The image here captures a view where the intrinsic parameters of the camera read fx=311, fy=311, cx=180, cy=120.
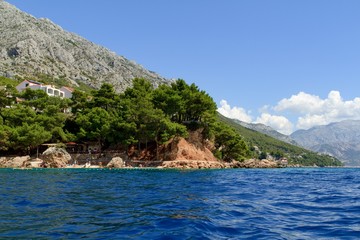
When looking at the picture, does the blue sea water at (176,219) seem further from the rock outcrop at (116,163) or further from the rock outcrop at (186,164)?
the rock outcrop at (186,164)

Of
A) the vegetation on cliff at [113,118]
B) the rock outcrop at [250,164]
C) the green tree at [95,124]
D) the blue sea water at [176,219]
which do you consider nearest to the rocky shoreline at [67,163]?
the vegetation on cliff at [113,118]

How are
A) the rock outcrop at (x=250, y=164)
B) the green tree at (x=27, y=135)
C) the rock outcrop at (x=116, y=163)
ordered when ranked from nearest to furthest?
the green tree at (x=27, y=135), the rock outcrop at (x=116, y=163), the rock outcrop at (x=250, y=164)

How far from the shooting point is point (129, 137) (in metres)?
73.2

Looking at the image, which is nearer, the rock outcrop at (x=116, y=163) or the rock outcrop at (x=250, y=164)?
the rock outcrop at (x=116, y=163)

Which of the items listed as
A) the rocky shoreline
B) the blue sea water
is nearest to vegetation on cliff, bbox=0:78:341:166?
the rocky shoreline

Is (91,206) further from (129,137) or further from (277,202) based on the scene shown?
(129,137)

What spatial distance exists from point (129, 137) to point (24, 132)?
74.1 feet

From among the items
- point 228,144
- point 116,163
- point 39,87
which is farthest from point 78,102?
point 228,144

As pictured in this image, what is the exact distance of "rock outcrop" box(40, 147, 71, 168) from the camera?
65.6 metres

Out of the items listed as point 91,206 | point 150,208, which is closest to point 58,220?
point 91,206

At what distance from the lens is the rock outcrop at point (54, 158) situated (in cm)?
6562

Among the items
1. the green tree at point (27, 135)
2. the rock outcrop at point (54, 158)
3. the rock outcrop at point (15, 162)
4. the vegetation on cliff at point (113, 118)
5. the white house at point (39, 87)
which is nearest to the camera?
→ the rock outcrop at point (54, 158)

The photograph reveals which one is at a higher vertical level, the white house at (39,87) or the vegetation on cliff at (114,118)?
the white house at (39,87)

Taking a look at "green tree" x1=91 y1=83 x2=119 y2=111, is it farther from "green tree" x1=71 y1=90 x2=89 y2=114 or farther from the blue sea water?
the blue sea water
